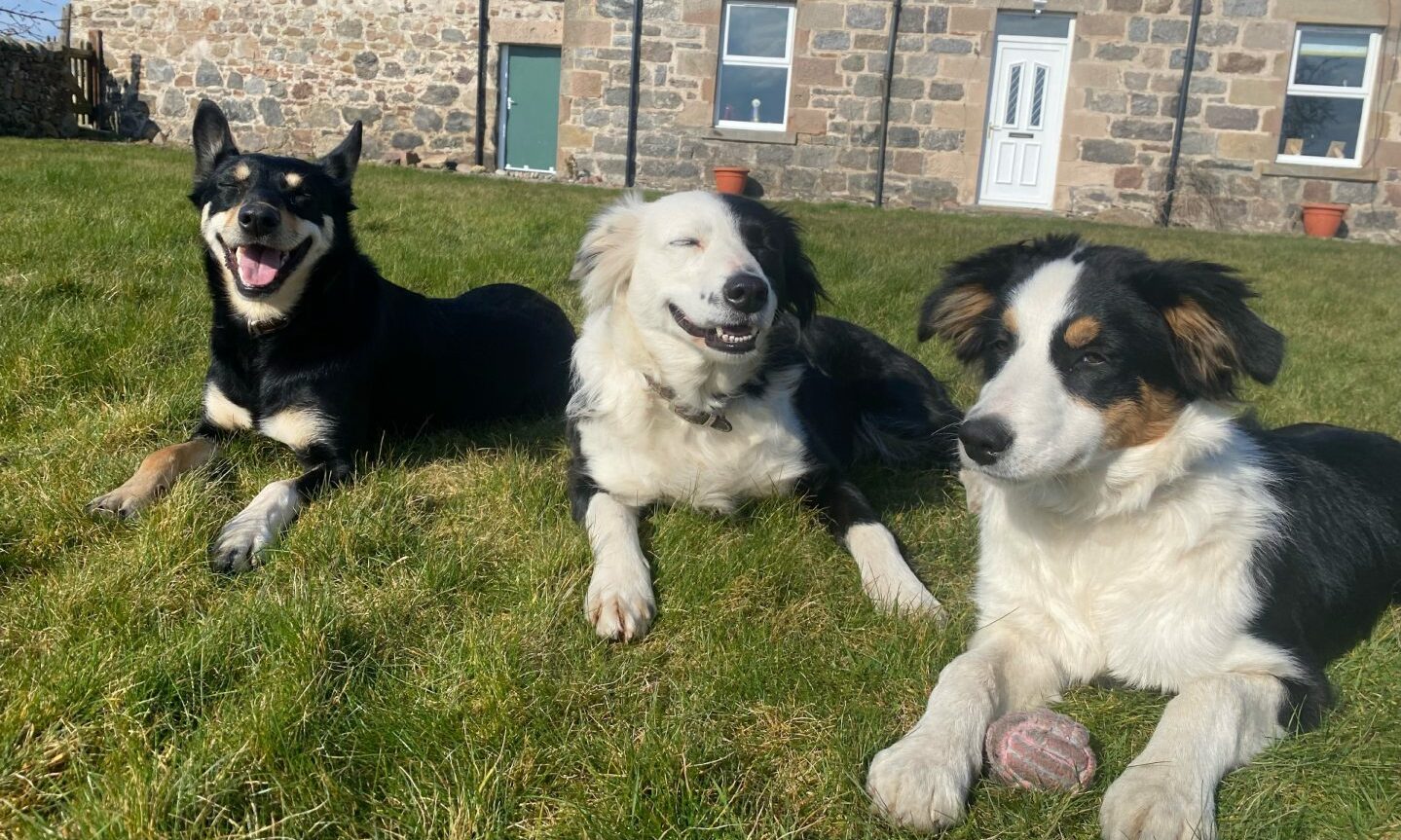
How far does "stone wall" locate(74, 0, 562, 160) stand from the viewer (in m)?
16.2

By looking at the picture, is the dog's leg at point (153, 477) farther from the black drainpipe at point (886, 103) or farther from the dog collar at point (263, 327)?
the black drainpipe at point (886, 103)

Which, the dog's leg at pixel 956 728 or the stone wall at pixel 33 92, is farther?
the stone wall at pixel 33 92

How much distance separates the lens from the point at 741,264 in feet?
10.5

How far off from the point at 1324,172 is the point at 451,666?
53.8 feet

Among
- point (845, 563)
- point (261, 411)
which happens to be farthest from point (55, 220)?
point (845, 563)

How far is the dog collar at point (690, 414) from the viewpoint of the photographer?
3.40m

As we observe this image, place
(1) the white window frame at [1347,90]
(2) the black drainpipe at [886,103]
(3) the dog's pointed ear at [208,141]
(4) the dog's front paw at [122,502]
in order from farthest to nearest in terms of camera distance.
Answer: (2) the black drainpipe at [886,103] < (1) the white window frame at [1347,90] < (3) the dog's pointed ear at [208,141] < (4) the dog's front paw at [122,502]

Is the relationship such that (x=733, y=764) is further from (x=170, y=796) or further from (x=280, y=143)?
(x=280, y=143)

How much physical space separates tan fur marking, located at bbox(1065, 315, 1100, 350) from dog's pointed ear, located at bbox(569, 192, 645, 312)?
5.51ft

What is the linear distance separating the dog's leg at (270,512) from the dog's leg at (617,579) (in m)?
0.95

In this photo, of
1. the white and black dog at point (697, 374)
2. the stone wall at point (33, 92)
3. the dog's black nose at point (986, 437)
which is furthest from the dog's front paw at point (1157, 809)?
the stone wall at point (33, 92)

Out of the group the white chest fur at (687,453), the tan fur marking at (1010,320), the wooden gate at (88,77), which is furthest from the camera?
the wooden gate at (88,77)

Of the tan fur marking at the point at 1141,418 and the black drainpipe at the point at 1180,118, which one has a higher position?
the black drainpipe at the point at 1180,118

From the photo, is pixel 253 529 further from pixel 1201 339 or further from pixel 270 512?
pixel 1201 339
